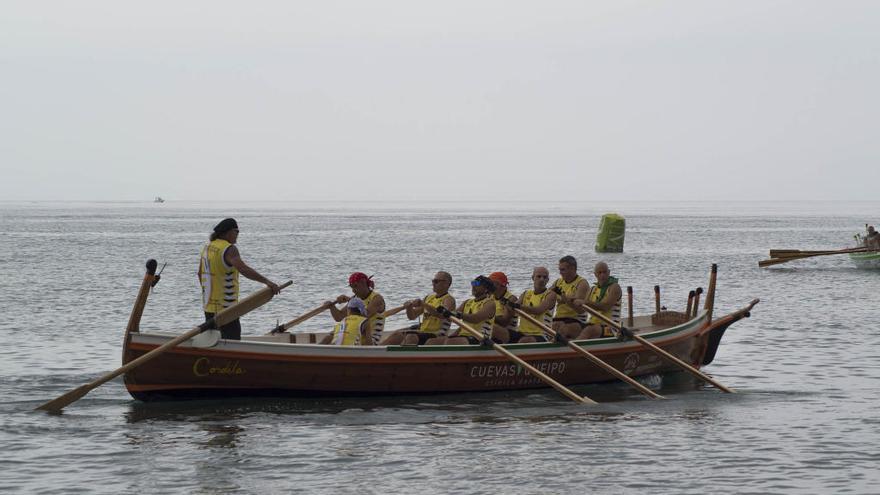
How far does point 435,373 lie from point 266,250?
56.7m

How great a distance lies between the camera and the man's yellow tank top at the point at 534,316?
63.4ft

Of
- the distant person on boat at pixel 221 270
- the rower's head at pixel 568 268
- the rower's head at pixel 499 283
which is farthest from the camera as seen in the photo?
the rower's head at pixel 568 268

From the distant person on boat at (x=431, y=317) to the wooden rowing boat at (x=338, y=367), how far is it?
74cm

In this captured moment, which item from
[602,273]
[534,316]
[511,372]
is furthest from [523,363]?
[602,273]

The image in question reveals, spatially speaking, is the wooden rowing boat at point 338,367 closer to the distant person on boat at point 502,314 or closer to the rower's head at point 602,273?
the distant person on boat at point 502,314

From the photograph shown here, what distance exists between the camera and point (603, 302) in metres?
19.9

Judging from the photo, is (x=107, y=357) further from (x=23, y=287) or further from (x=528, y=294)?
(x=23, y=287)

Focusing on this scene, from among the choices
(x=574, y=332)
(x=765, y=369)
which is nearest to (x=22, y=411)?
(x=574, y=332)

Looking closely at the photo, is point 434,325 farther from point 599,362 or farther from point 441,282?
point 599,362

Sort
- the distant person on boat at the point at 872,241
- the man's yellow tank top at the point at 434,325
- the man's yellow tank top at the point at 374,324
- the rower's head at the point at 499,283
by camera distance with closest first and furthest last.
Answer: the man's yellow tank top at the point at 374,324
the man's yellow tank top at the point at 434,325
the rower's head at the point at 499,283
the distant person on boat at the point at 872,241

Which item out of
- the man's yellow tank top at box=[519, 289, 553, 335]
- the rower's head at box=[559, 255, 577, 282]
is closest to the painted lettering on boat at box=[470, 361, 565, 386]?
the man's yellow tank top at box=[519, 289, 553, 335]

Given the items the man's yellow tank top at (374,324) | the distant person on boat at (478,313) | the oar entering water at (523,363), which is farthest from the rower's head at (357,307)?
the distant person on boat at (478,313)

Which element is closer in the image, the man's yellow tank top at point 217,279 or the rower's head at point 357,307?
the man's yellow tank top at point 217,279

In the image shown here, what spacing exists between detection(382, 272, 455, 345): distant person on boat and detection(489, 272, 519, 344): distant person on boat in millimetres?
890
